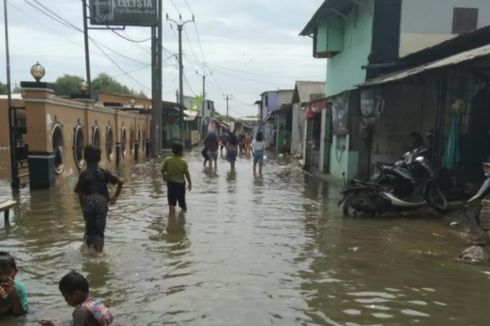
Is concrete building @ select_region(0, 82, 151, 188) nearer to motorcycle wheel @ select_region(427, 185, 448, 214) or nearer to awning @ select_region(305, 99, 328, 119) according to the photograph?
awning @ select_region(305, 99, 328, 119)

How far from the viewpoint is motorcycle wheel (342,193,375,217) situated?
35.6 ft

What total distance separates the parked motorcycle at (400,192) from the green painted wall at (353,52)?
599cm

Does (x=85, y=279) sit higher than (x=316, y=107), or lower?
lower

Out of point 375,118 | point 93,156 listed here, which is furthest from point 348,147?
point 93,156

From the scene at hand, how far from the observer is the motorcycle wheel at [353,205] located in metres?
10.9

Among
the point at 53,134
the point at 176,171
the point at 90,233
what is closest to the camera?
the point at 90,233

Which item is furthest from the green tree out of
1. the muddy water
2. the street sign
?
the muddy water

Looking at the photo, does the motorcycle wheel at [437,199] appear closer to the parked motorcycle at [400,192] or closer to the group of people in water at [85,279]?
the parked motorcycle at [400,192]

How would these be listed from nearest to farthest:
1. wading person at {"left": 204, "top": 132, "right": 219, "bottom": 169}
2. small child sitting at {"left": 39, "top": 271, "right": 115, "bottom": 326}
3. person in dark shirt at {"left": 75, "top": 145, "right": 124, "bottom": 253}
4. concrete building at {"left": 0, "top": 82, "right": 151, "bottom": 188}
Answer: small child sitting at {"left": 39, "top": 271, "right": 115, "bottom": 326}, person in dark shirt at {"left": 75, "top": 145, "right": 124, "bottom": 253}, concrete building at {"left": 0, "top": 82, "right": 151, "bottom": 188}, wading person at {"left": 204, "top": 132, "right": 219, "bottom": 169}

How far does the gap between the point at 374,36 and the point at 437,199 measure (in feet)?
20.6

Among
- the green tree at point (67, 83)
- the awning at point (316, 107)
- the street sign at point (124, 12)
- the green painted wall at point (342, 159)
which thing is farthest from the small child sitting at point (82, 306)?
the green tree at point (67, 83)

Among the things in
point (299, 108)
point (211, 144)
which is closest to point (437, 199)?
point (211, 144)

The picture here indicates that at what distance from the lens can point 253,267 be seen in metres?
6.89

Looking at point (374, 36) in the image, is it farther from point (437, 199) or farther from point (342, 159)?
point (437, 199)
